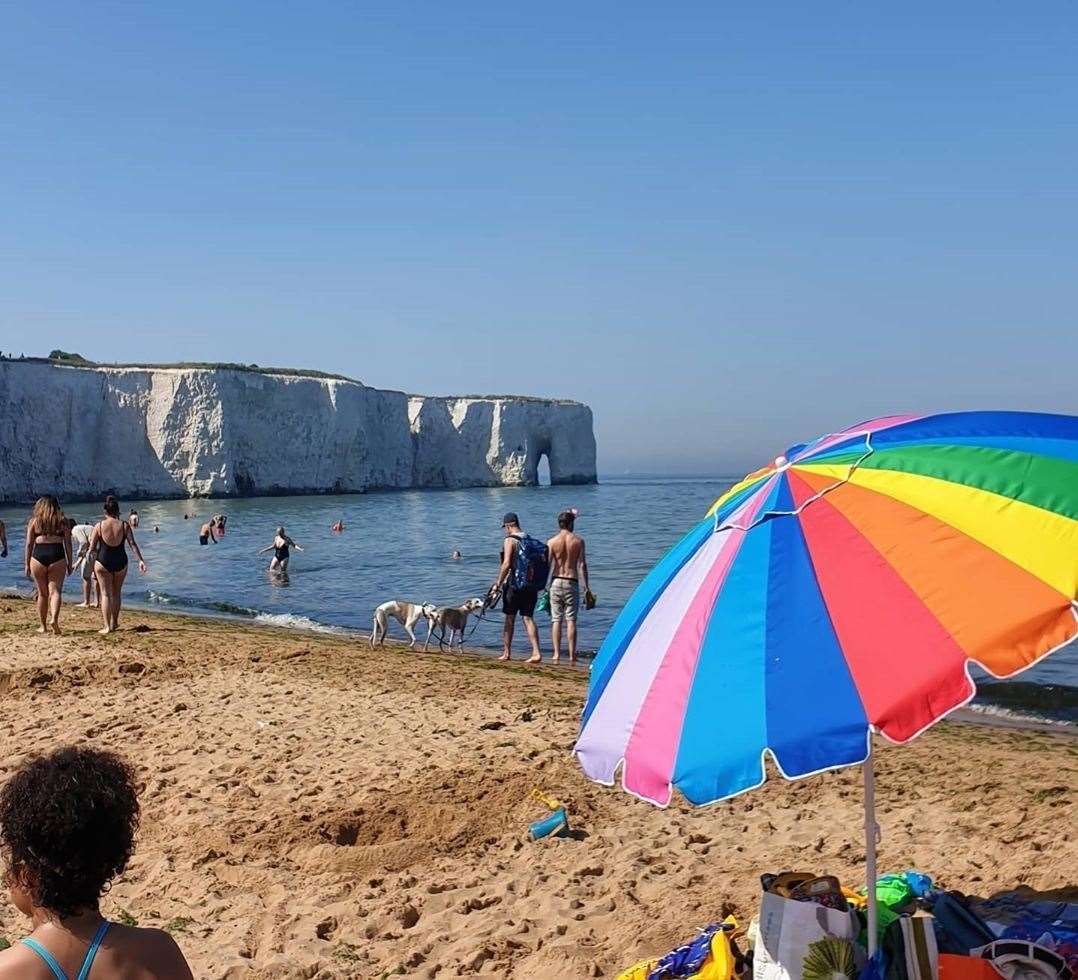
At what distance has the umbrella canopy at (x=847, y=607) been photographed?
2348 millimetres

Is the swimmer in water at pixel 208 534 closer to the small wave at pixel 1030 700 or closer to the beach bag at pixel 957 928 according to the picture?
the small wave at pixel 1030 700

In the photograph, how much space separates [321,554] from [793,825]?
24.0 meters

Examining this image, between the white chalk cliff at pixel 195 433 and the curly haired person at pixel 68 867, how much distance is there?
54481 mm

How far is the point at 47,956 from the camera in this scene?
196cm

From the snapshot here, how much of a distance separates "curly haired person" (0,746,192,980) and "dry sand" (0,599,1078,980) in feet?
7.76

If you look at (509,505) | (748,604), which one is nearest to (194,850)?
(748,604)

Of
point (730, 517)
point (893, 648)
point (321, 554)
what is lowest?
point (321, 554)

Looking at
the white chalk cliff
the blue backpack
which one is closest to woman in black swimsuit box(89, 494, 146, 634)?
the blue backpack

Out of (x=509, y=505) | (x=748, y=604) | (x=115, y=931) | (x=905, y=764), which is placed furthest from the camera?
(x=509, y=505)

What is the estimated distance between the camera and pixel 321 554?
2833 cm

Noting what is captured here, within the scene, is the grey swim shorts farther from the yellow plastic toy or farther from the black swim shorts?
the yellow plastic toy

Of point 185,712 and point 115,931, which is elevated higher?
point 115,931

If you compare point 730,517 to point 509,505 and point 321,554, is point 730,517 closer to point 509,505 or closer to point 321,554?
point 321,554

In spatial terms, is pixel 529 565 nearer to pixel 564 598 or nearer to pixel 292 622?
pixel 564 598
